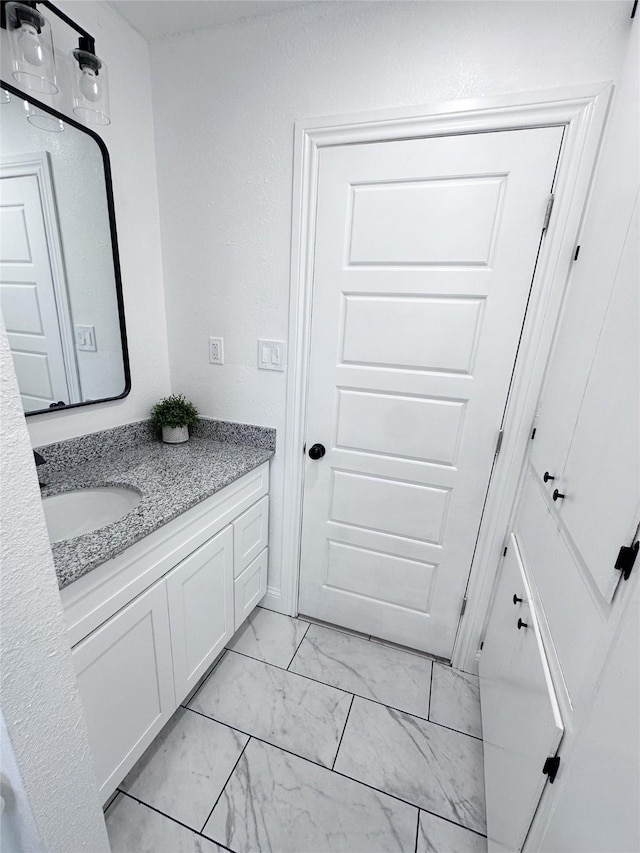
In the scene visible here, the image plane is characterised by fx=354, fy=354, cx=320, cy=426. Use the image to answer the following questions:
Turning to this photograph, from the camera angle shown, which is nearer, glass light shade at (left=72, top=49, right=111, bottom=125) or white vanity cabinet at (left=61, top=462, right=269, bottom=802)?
white vanity cabinet at (left=61, top=462, right=269, bottom=802)

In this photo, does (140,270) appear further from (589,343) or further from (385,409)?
(589,343)

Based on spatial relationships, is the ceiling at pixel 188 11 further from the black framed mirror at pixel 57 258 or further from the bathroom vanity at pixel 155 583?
the bathroom vanity at pixel 155 583

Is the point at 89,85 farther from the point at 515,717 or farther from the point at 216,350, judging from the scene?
the point at 515,717

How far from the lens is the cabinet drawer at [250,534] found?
4.81 ft

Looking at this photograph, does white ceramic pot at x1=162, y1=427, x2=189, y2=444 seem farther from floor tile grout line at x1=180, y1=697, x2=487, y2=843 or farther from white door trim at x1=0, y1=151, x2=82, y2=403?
floor tile grout line at x1=180, y1=697, x2=487, y2=843

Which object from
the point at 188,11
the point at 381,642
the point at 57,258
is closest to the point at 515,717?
the point at 381,642

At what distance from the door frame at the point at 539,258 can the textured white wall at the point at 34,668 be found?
107 centimetres

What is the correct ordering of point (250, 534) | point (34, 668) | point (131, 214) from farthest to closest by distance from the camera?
1. point (250, 534)
2. point (131, 214)
3. point (34, 668)

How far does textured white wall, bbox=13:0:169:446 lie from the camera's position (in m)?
1.21

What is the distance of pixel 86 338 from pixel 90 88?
78 cm

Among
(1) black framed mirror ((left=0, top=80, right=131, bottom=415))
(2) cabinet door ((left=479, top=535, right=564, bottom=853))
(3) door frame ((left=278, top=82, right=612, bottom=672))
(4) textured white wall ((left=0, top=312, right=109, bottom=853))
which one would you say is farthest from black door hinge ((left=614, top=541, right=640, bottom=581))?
(1) black framed mirror ((left=0, top=80, right=131, bottom=415))

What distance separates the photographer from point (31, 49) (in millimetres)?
969

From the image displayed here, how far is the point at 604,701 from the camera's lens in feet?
1.90

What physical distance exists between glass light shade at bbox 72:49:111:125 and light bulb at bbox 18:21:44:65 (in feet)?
0.38
